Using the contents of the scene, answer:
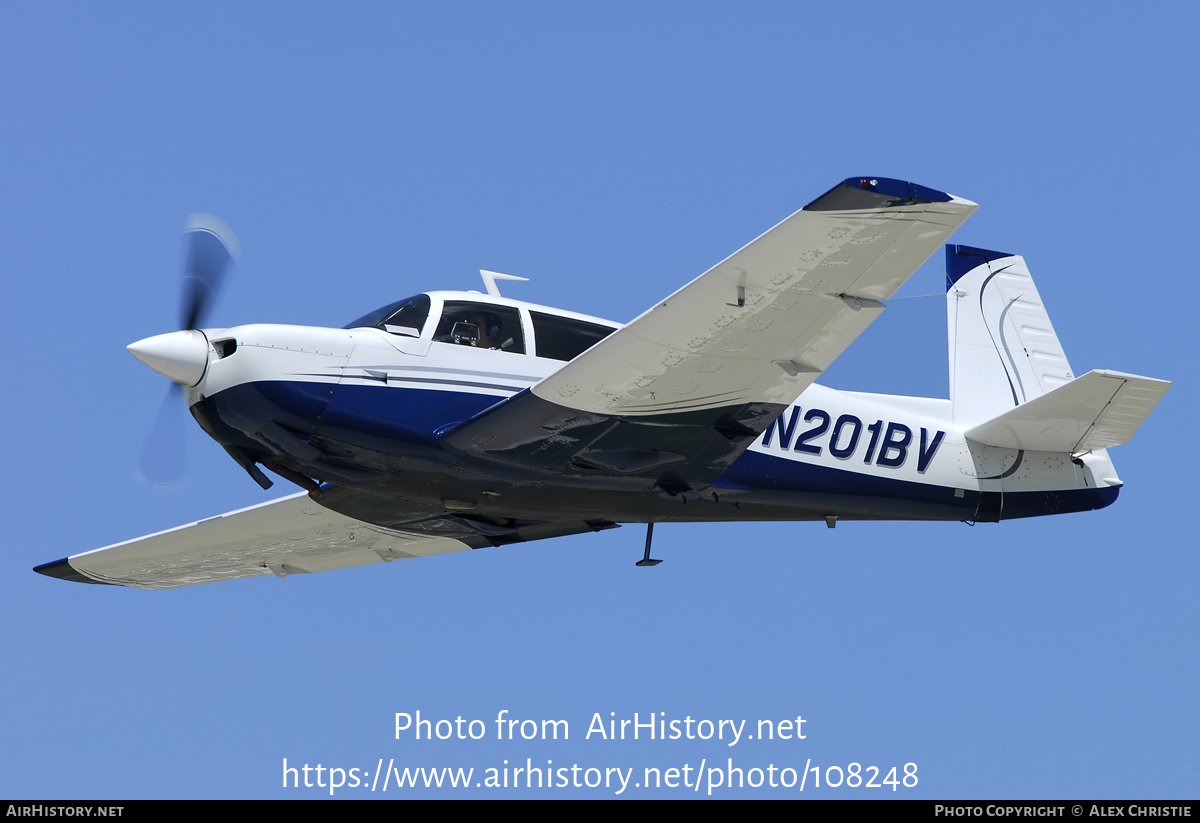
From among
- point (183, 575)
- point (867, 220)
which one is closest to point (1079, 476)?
point (867, 220)

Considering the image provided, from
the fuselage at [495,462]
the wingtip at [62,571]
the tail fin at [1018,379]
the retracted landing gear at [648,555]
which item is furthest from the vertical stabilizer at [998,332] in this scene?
the wingtip at [62,571]

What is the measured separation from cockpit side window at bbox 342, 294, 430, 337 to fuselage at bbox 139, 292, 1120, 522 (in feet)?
0.04

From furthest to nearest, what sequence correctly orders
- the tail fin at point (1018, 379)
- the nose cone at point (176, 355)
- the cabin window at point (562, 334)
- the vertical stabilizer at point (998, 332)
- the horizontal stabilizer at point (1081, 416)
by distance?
the vertical stabilizer at point (998, 332) → the tail fin at point (1018, 379) → the horizontal stabilizer at point (1081, 416) → the cabin window at point (562, 334) → the nose cone at point (176, 355)

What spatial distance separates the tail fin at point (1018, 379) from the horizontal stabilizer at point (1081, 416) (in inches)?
0.4

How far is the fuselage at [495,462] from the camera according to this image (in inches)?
443

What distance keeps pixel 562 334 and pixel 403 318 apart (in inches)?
59.1

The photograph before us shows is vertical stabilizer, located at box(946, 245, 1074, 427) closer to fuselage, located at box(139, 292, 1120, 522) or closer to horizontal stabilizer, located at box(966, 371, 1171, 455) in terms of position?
horizontal stabilizer, located at box(966, 371, 1171, 455)

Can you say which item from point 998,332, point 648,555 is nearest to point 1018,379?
point 998,332

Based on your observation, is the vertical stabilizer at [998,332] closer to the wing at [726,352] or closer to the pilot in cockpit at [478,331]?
the wing at [726,352]

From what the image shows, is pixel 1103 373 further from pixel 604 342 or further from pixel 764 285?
pixel 604 342

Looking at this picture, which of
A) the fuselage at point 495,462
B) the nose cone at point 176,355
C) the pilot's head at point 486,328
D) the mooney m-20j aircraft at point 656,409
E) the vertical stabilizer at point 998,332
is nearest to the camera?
the mooney m-20j aircraft at point 656,409

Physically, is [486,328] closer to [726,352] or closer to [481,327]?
[481,327]

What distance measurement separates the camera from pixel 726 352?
10695mm

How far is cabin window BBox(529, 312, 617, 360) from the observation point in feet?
39.7
